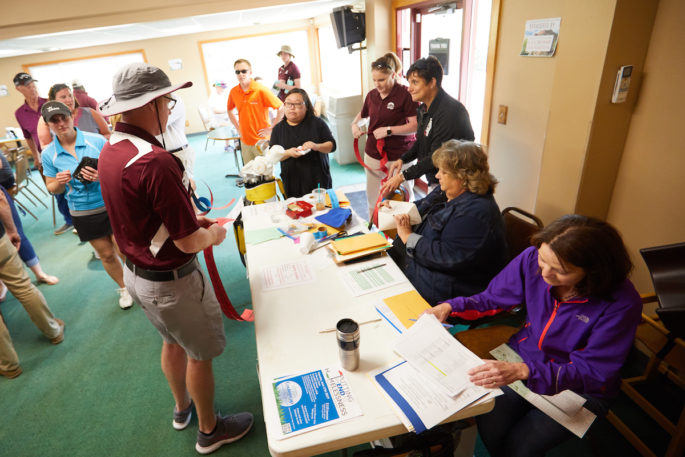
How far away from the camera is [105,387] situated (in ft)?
7.66

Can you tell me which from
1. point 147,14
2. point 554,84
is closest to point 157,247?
point 554,84

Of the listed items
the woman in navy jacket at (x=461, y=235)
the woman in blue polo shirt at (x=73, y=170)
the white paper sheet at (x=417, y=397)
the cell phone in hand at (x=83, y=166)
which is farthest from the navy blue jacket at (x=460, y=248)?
the woman in blue polo shirt at (x=73, y=170)

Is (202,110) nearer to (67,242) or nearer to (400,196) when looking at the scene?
(67,242)

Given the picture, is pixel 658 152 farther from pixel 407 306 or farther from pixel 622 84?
pixel 407 306

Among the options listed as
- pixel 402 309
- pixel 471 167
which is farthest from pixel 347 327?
pixel 471 167

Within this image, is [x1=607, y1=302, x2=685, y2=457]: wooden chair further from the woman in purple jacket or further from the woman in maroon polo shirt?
the woman in maroon polo shirt

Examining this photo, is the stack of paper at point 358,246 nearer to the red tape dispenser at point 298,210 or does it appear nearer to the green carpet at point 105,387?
the red tape dispenser at point 298,210

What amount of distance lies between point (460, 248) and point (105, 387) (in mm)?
2308

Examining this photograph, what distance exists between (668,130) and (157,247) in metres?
2.44

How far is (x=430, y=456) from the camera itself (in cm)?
116

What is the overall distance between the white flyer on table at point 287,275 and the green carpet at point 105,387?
810mm

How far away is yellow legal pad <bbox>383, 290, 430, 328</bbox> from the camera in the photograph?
1.48m

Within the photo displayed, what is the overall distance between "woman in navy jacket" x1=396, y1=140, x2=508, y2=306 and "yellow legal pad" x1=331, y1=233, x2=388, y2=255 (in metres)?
0.16

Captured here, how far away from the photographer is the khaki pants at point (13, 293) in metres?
2.38
